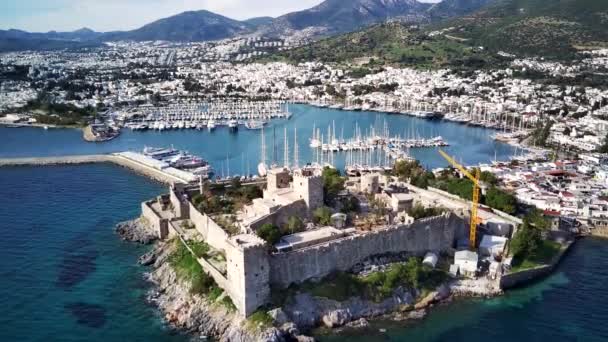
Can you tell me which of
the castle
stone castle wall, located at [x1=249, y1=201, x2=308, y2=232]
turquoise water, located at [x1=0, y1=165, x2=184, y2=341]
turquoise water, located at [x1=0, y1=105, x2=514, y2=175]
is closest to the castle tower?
the castle

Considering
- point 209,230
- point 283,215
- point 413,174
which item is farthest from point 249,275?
point 413,174

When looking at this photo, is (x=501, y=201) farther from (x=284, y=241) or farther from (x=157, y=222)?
(x=157, y=222)

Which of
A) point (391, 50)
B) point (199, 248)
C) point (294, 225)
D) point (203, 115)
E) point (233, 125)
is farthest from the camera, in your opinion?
point (391, 50)

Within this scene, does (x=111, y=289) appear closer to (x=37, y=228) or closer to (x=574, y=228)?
(x=37, y=228)

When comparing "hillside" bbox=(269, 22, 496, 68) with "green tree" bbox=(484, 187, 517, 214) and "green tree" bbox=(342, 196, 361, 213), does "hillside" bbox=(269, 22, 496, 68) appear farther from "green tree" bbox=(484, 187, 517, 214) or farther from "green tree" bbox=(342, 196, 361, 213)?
"green tree" bbox=(342, 196, 361, 213)

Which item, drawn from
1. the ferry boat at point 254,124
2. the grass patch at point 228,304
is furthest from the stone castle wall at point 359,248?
the ferry boat at point 254,124

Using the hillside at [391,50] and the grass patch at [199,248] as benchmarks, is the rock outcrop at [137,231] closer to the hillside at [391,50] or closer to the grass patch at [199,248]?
the grass patch at [199,248]
